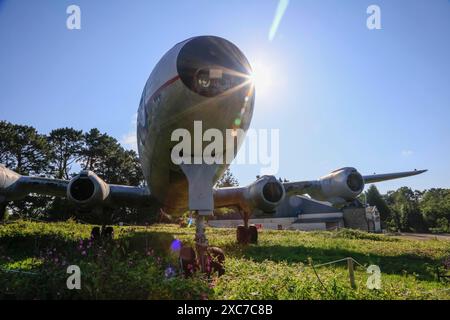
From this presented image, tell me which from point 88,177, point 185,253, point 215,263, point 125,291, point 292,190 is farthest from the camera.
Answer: point 292,190

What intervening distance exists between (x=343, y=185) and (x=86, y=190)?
33.5ft

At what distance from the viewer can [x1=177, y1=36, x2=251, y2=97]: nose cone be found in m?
6.39

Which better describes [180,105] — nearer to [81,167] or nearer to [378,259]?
→ [378,259]

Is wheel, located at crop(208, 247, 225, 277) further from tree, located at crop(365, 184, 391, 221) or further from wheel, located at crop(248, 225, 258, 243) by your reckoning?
tree, located at crop(365, 184, 391, 221)

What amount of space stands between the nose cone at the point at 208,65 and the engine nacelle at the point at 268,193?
5475 millimetres

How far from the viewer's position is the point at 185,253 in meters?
6.54

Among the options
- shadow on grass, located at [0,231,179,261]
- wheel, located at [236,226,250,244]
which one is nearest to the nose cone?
shadow on grass, located at [0,231,179,261]

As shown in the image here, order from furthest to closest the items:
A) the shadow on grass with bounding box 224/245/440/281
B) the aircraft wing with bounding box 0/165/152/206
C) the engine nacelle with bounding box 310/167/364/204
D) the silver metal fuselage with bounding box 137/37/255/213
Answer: the engine nacelle with bounding box 310/167/364/204, the aircraft wing with bounding box 0/165/152/206, the shadow on grass with bounding box 224/245/440/281, the silver metal fuselage with bounding box 137/37/255/213

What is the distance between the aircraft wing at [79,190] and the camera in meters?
11.1

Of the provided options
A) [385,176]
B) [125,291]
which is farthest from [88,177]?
[385,176]

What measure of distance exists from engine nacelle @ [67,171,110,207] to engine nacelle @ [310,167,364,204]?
9.35 m

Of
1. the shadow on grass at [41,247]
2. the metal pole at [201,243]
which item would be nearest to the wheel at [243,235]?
the shadow on grass at [41,247]
